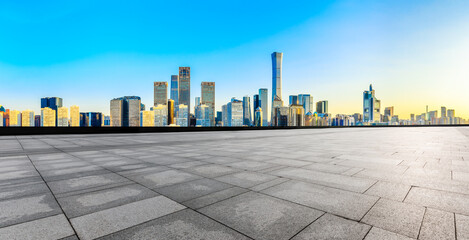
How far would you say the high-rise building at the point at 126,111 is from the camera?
5389 inches

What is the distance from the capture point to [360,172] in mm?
6078

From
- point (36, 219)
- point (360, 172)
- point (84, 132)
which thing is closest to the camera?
point (36, 219)

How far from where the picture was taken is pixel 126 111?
143 m

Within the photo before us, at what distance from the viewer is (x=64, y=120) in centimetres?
10456

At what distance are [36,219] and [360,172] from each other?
21.7 feet

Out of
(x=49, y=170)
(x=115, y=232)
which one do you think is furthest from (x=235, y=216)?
(x=49, y=170)

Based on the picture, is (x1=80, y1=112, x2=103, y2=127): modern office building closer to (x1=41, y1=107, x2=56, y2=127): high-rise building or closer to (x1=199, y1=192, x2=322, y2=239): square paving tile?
(x1=41, y1=107, x2=56, y2=127): high-rise building

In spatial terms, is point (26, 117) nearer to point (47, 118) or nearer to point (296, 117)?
point (47, 118)

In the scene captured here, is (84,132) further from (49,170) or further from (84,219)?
(84,219)

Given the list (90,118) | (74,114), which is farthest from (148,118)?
(74,114)

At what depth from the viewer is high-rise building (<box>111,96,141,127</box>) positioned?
136875mm

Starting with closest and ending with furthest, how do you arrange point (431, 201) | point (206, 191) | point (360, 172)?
point (431, 201), point (206, 191), point (360, 172)

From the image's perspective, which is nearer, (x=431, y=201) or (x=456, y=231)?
(x=456, y=231)

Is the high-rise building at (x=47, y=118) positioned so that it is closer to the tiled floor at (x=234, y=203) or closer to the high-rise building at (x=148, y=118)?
the high-rise building at (x=148, y=118)
